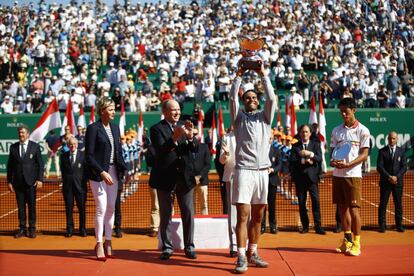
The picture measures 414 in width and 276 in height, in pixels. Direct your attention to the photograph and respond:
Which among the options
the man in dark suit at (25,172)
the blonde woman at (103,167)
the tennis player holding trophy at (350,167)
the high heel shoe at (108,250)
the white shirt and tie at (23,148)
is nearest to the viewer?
the blonde woman at (103,167)

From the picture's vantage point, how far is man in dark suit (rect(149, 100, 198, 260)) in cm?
890

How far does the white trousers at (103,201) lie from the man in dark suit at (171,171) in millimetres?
543

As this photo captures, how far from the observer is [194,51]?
3234cm

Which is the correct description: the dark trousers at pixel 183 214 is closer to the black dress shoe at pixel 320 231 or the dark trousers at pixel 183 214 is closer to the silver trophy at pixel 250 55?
the silver trophy at pixel 250 55

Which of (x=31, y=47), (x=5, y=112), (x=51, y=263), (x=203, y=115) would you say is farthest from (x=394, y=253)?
(x=31, y=47)

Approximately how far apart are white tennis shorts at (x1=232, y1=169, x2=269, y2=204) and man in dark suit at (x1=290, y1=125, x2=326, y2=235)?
467cm

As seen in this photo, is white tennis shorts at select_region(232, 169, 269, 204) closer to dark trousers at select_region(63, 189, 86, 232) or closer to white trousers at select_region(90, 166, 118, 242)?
white trousers at select_region(90, 166, 118, 242)

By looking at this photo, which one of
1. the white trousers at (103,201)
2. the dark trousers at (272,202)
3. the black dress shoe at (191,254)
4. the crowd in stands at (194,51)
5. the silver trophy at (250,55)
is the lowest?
the black dress shoe at (191,254)

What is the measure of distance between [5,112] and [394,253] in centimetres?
2173

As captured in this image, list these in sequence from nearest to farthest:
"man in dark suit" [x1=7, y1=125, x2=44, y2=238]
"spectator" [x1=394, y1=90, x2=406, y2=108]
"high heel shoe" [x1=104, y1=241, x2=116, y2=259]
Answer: "high heel shoe" [x1=104, y1=241, x2=116, y2=259] < "man in dark suit" [x1=7, y1=125, x2=44, y2=238] < "spectator" [x1=394, y1=90, x2=406, y2=108]

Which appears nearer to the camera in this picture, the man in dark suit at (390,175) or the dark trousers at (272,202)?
the dark trousers at (272,202)

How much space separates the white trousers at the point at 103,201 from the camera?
8914 millimetres

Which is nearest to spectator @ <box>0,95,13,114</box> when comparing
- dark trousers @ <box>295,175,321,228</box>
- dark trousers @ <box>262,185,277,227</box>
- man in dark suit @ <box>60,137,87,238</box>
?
man in dark suit @ <box>60,137,87,238</box>

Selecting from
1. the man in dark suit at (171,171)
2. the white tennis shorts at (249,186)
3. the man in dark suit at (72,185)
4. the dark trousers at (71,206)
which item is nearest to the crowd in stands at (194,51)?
the man in dark suit at (72,185)
